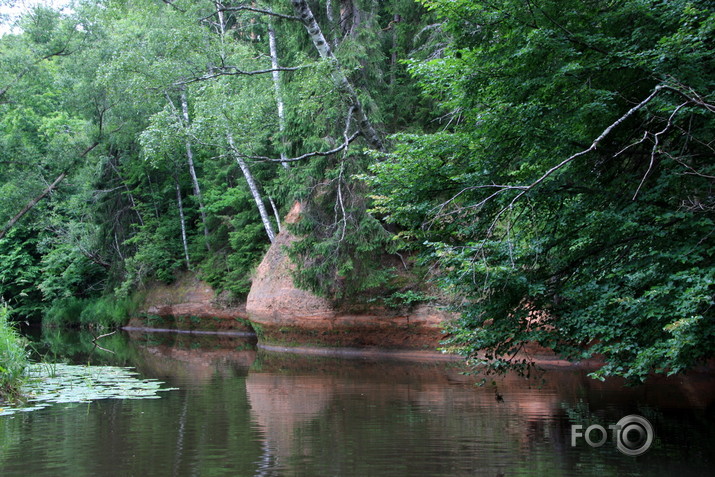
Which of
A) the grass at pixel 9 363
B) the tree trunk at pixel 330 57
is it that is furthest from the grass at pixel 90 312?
the tree trunk at pixel 330 57

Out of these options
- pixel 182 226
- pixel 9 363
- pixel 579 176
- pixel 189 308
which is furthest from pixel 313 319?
pixel 182 226

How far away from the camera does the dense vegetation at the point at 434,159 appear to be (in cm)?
668

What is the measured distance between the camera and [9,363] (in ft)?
29.7

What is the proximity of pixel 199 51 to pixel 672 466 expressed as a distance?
14163 mm

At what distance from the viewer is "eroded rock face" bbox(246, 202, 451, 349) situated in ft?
55.1

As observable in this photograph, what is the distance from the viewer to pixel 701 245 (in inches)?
247

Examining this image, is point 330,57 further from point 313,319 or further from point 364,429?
point 313,319

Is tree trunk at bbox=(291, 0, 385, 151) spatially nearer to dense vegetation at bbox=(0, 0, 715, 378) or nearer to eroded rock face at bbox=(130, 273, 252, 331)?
dense vegetation at bbox=(0, 0, 715, 378)

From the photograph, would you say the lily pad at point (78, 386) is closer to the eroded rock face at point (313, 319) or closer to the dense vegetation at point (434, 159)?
the dense vegetation at point (434, 159)

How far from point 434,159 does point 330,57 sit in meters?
5.36

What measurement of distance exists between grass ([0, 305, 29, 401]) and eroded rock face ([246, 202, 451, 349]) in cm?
838

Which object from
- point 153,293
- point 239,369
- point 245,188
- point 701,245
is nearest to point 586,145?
point 701,245

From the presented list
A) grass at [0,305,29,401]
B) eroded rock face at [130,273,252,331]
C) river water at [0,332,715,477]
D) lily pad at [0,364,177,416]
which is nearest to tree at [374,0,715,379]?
river water at [0,332,715,477]

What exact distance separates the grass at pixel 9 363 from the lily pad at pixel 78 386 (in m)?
0.24
